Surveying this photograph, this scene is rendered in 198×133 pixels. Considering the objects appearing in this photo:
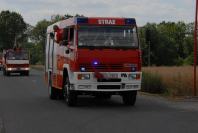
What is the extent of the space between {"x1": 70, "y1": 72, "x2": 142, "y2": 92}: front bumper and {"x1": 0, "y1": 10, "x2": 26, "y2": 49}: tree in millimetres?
119656

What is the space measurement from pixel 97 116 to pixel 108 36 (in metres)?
3.48

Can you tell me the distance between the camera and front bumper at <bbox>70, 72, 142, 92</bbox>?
18.1 meters

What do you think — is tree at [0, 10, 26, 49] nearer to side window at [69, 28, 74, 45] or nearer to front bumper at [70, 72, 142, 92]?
side window at [69, 28, 74, 45]

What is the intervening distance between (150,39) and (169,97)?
A: 99525 mm

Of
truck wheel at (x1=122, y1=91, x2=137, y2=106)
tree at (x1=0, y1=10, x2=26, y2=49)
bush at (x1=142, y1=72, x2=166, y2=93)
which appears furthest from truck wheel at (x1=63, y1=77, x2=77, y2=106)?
tree at (x1=0, y1=10, x2=26, y2=49)

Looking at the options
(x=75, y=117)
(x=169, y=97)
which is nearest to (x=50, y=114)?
(x=75, y=117)

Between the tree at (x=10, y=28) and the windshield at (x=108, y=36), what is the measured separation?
4697 inches

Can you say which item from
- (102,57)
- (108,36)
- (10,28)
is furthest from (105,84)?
(10,28)

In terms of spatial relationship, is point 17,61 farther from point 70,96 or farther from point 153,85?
point 70,96

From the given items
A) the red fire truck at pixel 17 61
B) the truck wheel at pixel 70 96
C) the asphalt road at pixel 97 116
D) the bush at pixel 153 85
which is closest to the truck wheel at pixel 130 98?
the asphalt road at pixel 97 116

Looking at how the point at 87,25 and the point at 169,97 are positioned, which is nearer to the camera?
the point at 87,25

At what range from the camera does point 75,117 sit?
15.7 metres

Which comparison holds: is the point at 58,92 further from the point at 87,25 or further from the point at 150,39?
the point at 150,39

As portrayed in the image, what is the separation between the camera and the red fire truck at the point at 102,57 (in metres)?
Result: 18.1
